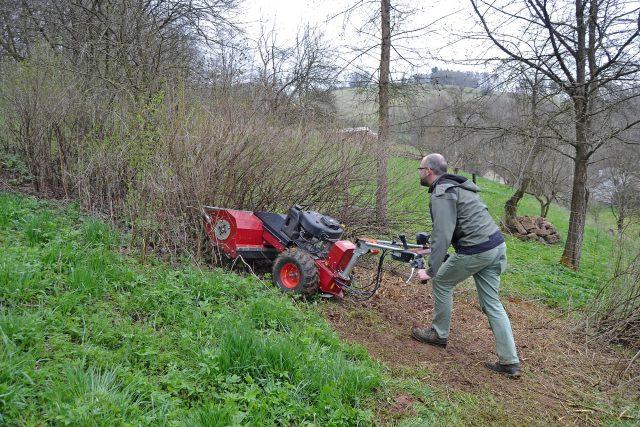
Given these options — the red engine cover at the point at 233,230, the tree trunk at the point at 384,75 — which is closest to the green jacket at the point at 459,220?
the red engine cover at the point at 233,230

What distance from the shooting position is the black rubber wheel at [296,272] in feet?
16.9

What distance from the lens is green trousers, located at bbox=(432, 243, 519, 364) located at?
4.45 metres

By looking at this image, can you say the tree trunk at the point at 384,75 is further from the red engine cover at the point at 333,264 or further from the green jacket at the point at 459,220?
the green jacket at the point at 459,220

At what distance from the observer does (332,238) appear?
5391mm

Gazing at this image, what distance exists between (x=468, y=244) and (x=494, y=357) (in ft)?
4.33

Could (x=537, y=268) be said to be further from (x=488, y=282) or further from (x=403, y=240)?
(x=403, y=240)

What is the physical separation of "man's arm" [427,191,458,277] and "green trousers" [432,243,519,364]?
23cm

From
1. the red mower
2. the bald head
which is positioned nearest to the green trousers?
the red mower

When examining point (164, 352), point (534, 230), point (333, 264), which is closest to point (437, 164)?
point (333, 264)

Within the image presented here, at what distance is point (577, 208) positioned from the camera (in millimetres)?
10672

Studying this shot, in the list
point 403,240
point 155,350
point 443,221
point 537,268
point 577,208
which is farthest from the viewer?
point 537,268

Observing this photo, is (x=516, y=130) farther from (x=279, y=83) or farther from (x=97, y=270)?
(x=97, y=270)

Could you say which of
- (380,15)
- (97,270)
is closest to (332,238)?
(97,270)

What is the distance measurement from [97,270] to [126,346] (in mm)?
1266
